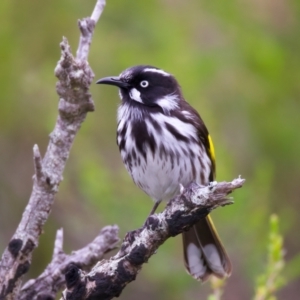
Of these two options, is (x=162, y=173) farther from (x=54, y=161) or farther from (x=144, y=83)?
(x=54, y=161)

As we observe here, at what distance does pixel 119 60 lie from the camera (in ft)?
21.8

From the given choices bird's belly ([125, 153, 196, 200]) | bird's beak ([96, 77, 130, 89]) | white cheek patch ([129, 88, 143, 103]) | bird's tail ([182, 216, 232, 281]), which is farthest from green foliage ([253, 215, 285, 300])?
bird's beak ([96, 77, 130, 89])

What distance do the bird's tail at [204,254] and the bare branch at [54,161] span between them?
45.2 inches

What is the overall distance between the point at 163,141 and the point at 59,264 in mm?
1008

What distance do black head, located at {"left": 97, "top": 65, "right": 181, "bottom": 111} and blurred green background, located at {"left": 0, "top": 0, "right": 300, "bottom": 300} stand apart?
1.44 m

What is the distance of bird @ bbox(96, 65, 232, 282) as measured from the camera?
4695mm

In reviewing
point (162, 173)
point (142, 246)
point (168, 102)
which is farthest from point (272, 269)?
point (168, 102)

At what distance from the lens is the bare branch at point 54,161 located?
12.9ft

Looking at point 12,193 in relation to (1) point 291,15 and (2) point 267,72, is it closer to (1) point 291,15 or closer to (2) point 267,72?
(2) point 267,72

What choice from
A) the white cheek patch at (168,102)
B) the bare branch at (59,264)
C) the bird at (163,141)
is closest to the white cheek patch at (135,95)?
the bird at (163,141)

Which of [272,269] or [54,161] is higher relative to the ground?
[54,161]

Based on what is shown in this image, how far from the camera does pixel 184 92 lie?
6559 millimetres

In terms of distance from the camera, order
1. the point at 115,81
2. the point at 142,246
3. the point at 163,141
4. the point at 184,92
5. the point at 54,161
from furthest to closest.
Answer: the point at 184,92 → the point at 115,81 → the point at 163,141 → the point at 54,161 → the point at 142,246

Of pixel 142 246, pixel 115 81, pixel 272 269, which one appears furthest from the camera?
pixel 115 81
